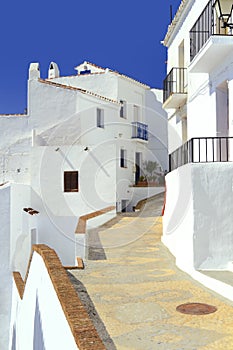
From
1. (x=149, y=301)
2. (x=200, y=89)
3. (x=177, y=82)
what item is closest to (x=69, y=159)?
(x=177, y=82)

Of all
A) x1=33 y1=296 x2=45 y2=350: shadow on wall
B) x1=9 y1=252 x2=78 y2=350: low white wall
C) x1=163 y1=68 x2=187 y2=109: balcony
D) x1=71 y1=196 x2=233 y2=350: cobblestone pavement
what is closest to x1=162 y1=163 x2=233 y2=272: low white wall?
x1=71 y1=196 x2=233 y2=350: cobblestone pavement

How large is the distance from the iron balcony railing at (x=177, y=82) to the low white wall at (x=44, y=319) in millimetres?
8101

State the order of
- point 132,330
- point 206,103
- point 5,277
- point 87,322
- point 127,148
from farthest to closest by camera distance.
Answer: point 127,148 < point 5,277 < point 206,103 < point 132,330 < point 87,322

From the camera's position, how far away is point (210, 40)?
9688 mm

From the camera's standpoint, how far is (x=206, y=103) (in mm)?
11805

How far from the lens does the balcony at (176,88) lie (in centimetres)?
1403

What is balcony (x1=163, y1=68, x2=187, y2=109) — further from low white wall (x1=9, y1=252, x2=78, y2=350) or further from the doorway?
the doorway

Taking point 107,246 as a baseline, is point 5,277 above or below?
below

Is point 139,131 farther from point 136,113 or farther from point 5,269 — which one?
A: point 5,269

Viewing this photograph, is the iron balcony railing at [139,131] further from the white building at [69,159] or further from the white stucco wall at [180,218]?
the white stucco wall at [180,218]

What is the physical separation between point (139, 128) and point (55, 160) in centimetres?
808

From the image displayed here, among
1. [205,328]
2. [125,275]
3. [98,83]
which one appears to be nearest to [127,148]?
[98,83]

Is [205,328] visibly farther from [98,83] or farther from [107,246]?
[98,83]

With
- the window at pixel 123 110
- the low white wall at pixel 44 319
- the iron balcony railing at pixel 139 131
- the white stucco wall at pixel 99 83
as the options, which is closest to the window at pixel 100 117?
the white stucco wall at pixel 99 83
